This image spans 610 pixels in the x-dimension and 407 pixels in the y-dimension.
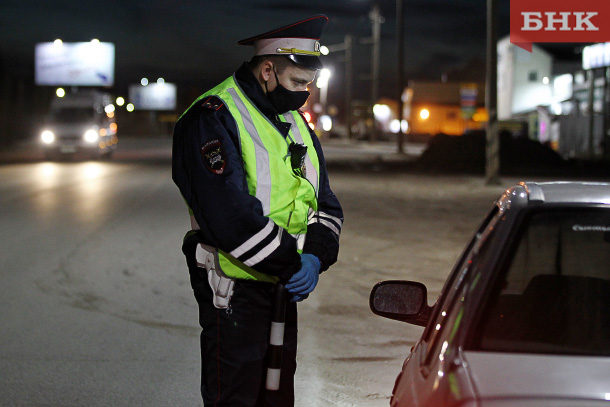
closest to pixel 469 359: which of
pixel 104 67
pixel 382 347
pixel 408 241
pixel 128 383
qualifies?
pixel 128 383

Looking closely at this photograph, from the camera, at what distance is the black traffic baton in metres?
3.31

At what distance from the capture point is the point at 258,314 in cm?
334

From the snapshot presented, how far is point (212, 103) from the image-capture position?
3301mm

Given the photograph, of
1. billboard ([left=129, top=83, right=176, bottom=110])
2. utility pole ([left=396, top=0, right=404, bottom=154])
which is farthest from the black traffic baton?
billboard ([left=129, top=83, right=176, bottom=110])

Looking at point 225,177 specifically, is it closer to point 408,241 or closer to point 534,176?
point 408,241

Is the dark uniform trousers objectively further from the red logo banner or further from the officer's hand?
the red logo banner

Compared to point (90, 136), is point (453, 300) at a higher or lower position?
lower

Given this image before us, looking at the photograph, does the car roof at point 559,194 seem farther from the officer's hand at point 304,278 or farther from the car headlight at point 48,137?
the car headlight at point 48,137

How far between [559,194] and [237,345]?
4.42 ft

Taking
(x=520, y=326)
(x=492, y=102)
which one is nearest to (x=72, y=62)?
(x=492, y=102)

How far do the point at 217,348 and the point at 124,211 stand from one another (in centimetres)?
1267

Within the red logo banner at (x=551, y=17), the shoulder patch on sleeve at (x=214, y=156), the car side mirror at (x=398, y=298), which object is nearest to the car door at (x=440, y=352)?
the car side mirror at (x=398, y=298)

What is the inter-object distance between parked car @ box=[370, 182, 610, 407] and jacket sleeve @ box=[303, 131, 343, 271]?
73cm

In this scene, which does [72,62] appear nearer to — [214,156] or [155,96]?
[155,96]
